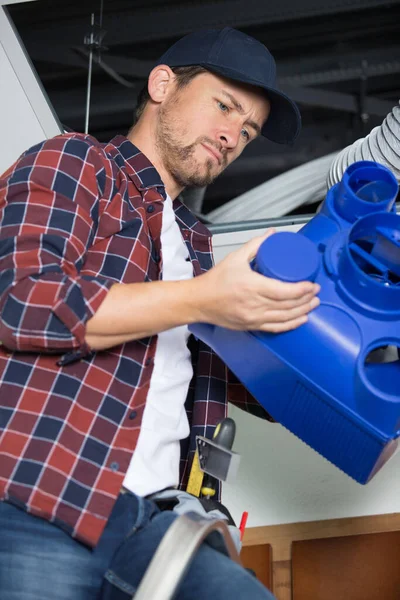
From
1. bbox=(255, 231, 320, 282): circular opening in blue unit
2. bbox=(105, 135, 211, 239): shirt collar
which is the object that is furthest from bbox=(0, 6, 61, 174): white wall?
bbox=(255, 231, 320, 282): circular opening in blue unit

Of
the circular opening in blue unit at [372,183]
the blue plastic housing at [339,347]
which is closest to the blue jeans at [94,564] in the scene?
the blue plastic housing at [339,347]

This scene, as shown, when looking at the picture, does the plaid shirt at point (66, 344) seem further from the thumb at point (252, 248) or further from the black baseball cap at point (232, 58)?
the black baseball cap at point (232, 58)

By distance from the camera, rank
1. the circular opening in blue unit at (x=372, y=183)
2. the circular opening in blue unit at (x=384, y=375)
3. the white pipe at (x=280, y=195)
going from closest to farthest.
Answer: the circular opening in blue unit at (x=384, y=375), the circular opening in blue unit at (x=372, y=183), the white pipe at (x=280, y=195)

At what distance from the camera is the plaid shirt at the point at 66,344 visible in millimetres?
1151

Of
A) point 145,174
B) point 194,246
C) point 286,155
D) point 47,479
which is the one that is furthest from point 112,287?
point 286,155

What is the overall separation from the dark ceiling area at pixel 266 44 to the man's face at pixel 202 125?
555mm

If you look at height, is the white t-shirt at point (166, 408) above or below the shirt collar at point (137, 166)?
below

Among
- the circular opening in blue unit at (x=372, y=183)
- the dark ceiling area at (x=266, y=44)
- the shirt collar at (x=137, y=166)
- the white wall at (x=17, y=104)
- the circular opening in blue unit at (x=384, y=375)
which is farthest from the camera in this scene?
the dark ceiling area at (x=266, y=44)

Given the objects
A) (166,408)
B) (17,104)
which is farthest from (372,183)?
(17,104)

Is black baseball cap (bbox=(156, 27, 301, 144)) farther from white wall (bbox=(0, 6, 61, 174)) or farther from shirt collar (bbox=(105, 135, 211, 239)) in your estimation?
white wall (bbox=(0, 6, 61, 174))

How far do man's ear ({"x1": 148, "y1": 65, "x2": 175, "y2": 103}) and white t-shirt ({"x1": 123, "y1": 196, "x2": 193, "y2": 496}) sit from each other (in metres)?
0.30

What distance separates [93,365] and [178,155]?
56cm

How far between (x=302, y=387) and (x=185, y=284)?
9.2 inches

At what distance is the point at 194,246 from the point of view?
1710mm
